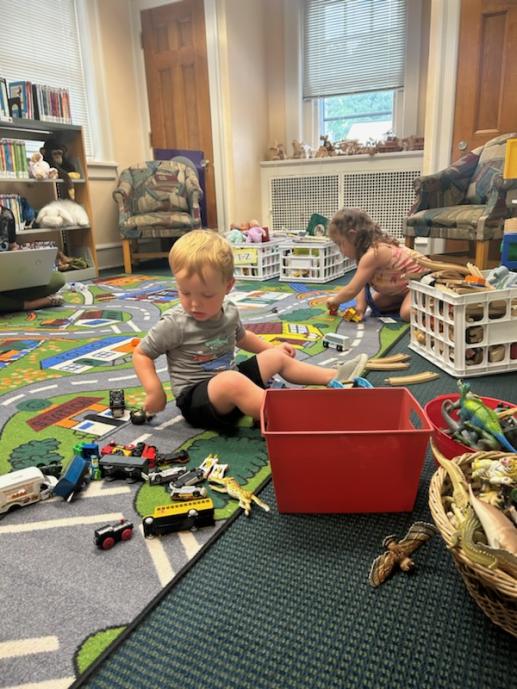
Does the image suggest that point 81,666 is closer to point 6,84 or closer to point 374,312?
point 374,312

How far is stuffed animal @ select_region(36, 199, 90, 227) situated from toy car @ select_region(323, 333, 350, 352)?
8.12 ft

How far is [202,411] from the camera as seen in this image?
1.24 meters

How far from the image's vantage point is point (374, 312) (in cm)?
240

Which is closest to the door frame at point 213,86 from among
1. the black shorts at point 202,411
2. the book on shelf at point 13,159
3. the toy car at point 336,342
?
the book on shelf at point 13,159

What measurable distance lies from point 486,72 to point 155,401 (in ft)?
11.3

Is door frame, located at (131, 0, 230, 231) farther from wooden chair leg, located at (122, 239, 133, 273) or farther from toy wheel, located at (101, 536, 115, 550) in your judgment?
toy wheel, located at (101, 536, 115, 550)

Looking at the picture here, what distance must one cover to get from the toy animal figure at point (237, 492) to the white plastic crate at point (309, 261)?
2323 millimetres

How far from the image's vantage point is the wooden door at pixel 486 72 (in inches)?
132

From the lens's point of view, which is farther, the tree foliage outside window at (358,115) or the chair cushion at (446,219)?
the tree foliage outside window at (358,115)

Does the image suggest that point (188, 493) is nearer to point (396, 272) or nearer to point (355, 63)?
point (396, 272)

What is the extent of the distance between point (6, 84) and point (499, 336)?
11.2 ft

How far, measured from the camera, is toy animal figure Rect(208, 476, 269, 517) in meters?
0.96

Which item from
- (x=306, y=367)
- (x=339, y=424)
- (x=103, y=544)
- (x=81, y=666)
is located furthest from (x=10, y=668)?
(x=306, y=367)

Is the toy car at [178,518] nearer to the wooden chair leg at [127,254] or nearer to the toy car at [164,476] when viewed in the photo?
the toy car at [164,476]
